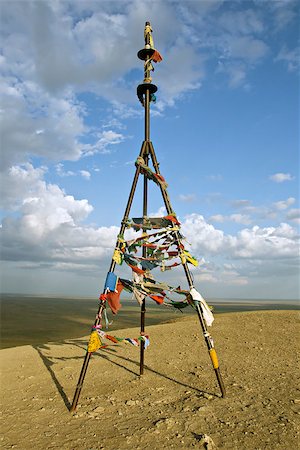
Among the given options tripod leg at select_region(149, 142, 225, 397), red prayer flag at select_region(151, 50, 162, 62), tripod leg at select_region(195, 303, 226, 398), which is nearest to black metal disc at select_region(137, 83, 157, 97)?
red prayer flag at select_region(151, 50, 162, 62)

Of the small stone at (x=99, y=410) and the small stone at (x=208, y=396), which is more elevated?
the small stone at (x=208, y=396)

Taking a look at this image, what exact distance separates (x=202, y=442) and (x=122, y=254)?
11.9ft

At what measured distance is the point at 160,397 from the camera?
255 inches

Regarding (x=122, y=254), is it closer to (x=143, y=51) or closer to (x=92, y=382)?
(x=92, y=382)

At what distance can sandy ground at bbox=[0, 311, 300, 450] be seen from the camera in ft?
15.8

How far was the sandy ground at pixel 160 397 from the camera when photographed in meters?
4.81

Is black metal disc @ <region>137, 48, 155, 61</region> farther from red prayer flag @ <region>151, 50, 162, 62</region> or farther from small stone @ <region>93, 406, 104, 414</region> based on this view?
small stone @ <region>93, 406, 104, 414</region>

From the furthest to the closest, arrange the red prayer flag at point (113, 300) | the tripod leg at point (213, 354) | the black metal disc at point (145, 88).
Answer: the black metal disc at point (145, 88), the red prayer flag at point (113, 300), the tripod leg at point (213, 354)

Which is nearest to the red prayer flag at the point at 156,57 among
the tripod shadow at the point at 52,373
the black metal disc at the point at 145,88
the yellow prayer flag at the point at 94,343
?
the black metal disc at the point at 145,88

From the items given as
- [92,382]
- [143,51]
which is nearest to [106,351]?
[92,382]

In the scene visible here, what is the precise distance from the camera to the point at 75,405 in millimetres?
5930

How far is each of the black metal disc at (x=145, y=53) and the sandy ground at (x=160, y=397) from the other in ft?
27.0

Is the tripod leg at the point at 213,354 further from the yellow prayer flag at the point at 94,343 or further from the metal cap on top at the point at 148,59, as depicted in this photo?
the metal cap on top at the point at 148,59

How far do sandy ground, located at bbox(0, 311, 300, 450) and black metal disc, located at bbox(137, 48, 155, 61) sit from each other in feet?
27.0
